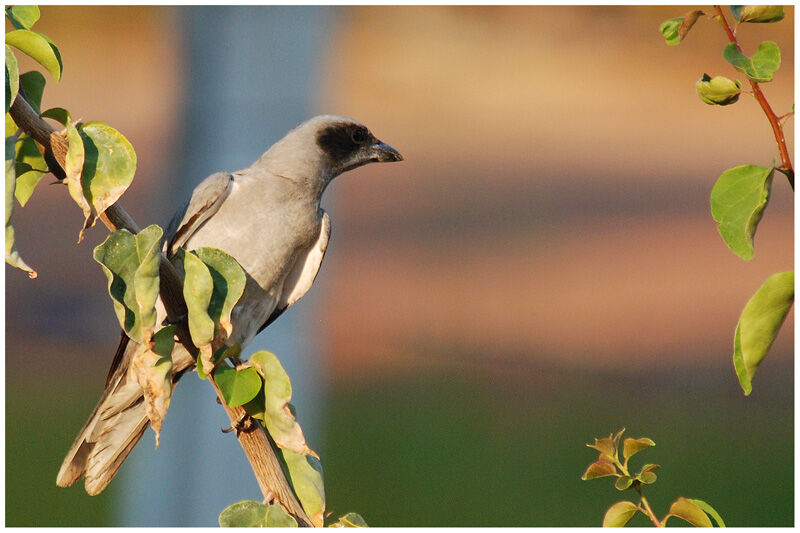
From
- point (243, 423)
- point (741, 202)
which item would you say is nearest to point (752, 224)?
point (741, 202)

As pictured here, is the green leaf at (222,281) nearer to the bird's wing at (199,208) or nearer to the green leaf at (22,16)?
the green leaf at (22,16)

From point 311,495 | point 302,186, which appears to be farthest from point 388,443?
point 311,495

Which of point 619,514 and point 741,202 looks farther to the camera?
point 619,514

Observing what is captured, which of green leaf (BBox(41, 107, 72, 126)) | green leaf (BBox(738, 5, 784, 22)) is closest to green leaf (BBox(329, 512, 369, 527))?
green leaf (BBox(41, 107, 72, 126))

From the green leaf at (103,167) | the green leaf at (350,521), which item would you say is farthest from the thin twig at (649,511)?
the green leaf at (103,167)

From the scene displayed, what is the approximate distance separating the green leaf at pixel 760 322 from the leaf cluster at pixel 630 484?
0.49 feet

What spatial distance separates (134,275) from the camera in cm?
76

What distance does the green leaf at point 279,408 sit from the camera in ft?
2.85

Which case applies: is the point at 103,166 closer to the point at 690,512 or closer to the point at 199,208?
the point at 690,512

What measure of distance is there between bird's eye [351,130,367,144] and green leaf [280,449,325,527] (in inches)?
42.0

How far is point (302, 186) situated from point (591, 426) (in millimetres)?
3984

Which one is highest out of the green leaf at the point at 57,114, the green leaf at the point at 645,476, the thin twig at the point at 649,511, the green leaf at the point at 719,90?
the green leaf at the point at 719,90

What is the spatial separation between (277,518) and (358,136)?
116cm

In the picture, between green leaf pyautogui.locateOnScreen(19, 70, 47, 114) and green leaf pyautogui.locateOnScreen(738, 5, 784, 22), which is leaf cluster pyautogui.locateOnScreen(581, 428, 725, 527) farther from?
green leaf pyautogui.locateOnScreen(19, 70, 47, 114)
